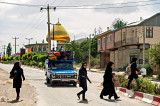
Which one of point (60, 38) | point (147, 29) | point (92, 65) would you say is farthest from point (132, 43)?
point (60, 38)

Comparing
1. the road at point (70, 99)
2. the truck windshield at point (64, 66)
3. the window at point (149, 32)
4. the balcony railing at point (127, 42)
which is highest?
the window at point (149, 32)

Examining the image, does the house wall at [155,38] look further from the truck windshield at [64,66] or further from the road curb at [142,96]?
the road curb at [142,96]

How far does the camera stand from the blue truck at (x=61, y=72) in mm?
19531

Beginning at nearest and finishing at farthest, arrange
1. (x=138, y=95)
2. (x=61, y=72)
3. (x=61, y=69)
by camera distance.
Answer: (x=138, y=95) → (x=61, y=72) → (x=61, y=69)

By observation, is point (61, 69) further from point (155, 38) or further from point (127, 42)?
point (155, 38)

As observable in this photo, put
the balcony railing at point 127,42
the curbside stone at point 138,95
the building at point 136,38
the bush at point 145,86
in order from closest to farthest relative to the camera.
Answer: the curbside stone at point 138,95
the bush at point 145,86
the balcony railing at point 127,42
the building at point 136,38

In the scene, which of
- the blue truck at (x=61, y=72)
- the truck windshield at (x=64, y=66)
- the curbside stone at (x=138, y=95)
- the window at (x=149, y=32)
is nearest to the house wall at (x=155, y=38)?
the window at (x=149, y=32)

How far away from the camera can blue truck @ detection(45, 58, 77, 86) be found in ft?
64.1

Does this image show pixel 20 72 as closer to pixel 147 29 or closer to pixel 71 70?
pixel 71 70

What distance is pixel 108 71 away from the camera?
12.4 meters

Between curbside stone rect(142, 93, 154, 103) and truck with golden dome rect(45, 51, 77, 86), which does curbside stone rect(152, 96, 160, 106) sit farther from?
truck with golden dome rect(45, 51, 77, 86)

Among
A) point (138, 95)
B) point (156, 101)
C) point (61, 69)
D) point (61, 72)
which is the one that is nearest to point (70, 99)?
point (138, 95)

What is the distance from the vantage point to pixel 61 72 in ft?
64.6

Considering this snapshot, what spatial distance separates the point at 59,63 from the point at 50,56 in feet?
2.88
